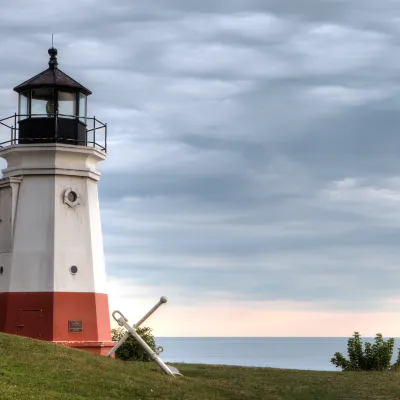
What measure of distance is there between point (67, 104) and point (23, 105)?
151cm

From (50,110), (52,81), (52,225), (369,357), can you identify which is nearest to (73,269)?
(52,225)

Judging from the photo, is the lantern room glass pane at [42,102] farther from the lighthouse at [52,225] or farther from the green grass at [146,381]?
the green grass at [146,381]

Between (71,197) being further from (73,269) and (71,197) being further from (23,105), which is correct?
(23,105)

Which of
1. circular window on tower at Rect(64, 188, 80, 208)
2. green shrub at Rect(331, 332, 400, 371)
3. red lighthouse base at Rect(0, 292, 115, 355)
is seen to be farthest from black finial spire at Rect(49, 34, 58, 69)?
green shrub at Rect(331, 332, 400, 371)

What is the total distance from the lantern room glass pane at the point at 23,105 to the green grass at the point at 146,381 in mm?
8318

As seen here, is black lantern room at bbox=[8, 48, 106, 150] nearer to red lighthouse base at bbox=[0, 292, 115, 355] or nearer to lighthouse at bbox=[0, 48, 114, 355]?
lighthouse at bbox=[0, 48, 114, 355]

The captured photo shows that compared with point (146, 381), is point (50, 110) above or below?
above

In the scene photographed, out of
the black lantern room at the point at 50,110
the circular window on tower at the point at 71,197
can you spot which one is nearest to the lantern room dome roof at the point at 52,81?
the black lantern room at the point at 50,110

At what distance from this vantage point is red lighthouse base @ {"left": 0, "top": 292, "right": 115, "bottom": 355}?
31266 mm

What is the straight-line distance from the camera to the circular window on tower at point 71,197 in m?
32.3

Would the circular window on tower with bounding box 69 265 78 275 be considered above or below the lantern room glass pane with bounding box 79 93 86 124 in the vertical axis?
below

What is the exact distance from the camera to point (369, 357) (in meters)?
36.9

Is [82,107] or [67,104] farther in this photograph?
[82,107]

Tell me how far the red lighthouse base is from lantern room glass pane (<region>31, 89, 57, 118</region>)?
20.2 ft
